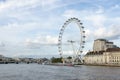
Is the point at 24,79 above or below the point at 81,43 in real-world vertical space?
below

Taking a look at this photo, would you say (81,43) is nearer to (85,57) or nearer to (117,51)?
(117,51)

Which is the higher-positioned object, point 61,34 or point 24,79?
point 61,34

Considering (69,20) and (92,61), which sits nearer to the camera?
(69,20)

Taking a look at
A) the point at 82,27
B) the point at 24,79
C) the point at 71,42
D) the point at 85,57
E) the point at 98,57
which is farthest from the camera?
the point at 85,57

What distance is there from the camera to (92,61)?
18600cm

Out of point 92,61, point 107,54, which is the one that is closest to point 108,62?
point 107,54

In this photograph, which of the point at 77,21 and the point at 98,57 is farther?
the point at 98,57

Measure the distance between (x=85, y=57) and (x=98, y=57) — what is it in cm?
2180

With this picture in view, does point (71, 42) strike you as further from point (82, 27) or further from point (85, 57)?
point (85, 57)

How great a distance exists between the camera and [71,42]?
5413 inches

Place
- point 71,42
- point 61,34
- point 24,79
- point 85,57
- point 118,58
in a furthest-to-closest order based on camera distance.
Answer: point 85,57 → point 118,58 → point 71,42 → point 61,34 → point 24,79

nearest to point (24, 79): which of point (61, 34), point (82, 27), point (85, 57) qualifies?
point (82, 27)

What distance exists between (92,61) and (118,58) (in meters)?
27.5


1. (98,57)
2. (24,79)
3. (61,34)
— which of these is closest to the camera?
(24,79)
